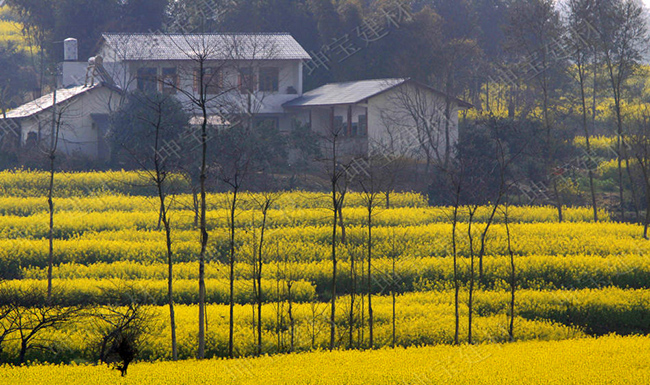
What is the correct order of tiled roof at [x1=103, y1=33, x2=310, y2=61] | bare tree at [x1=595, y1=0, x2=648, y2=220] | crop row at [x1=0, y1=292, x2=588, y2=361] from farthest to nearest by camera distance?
tiled roof at [x1=103, y1=33, x2=310, y2=61]
bare tree at [x1=595, y1=0, x2=648, y2=220]
crop row at [x1=0, y1=292, x2=588, y2=361]

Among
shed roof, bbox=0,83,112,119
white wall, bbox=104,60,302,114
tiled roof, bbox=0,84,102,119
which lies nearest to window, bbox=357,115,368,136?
white wall, bbox=104,60,302,114

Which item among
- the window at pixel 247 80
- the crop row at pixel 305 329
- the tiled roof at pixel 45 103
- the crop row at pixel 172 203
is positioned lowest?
the crop row at pixel 305 329

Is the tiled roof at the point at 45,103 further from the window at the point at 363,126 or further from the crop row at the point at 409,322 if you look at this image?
the crop row at the point at 409,322

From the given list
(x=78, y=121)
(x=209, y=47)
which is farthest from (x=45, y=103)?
(x=209, y=47)

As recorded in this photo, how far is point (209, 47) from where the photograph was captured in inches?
1818

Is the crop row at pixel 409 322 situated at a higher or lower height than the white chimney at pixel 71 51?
lower

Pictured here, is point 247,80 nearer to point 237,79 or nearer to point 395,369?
point 237,79

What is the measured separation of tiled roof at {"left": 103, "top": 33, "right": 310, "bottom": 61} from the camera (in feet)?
152

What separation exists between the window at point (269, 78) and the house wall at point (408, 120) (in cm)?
884

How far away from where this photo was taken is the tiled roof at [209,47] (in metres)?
46.4

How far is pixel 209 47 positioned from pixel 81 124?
925 centimetres

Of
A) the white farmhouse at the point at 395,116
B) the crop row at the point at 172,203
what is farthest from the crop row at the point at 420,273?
the white farmhouse at the point at 395,116

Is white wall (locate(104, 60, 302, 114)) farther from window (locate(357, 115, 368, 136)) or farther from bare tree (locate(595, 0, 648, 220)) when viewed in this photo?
bare tree (locate(595, 0, 648, 220))

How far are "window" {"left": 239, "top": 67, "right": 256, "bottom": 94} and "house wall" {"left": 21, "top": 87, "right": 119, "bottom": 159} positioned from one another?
7991 mm
